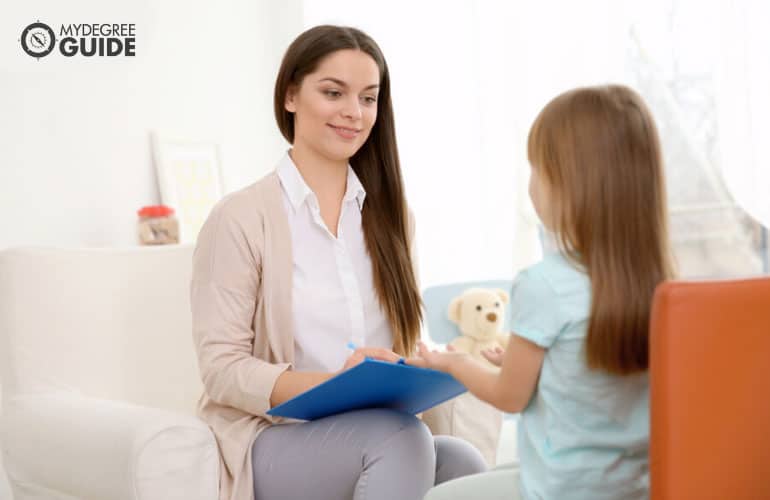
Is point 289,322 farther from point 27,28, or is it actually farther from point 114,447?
point 27,28

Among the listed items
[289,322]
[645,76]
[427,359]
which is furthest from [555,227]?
[645,76]

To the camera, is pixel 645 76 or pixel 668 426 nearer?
pixel 668 426

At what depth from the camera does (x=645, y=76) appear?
12.6ft

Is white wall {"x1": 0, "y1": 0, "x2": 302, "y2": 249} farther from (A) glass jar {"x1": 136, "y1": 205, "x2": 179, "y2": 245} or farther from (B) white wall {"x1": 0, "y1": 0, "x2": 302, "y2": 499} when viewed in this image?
(A) glass jar {"x1": 136, "y1": 205, "x2": 179, "y2": 245}

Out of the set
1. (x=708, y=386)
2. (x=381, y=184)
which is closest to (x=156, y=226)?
(x=381, y=184)

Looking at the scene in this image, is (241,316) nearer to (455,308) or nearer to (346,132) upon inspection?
(346,132)

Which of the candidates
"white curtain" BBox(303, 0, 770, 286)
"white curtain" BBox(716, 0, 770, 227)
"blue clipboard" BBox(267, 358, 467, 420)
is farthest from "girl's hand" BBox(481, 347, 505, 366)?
"white curtain" BBox(303, 0, 770, 286)

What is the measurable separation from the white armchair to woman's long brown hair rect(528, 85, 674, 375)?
0.77 m

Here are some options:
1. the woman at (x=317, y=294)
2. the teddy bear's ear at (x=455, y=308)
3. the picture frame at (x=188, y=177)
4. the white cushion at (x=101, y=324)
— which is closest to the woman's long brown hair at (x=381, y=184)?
the woman at (x=317, y=294)

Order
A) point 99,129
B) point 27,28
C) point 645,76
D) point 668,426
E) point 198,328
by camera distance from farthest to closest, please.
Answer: point 645,76 < point 99,129 < point 27,28 < point 198,328 < point 668,426

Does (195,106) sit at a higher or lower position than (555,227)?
higher

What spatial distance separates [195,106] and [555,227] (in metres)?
2.14

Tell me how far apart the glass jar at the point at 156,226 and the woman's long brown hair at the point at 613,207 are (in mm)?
1691

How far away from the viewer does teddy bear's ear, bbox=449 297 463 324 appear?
328 cm
